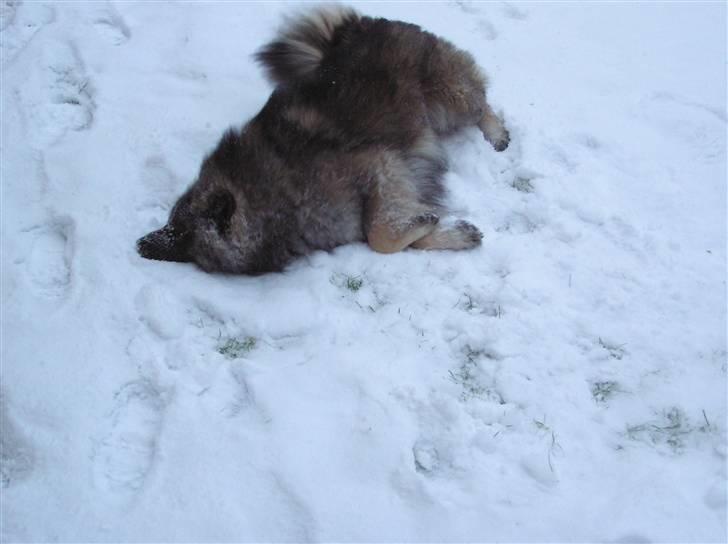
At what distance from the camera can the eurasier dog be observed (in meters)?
2.88

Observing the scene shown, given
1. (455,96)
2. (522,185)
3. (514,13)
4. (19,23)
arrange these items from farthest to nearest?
(514,13), (19,23), (455,96), (522,185)

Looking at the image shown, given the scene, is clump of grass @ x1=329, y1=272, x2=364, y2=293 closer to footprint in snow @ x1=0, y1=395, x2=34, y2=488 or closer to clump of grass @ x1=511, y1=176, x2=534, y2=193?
clump of grass @ x1=511, y1=176, x2=534, y2=193

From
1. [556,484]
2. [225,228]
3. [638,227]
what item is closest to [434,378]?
[556,484]

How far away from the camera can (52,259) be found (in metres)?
2.91

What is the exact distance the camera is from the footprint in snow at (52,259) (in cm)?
280

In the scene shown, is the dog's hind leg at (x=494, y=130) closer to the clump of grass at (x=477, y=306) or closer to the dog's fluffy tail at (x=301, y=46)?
the dog's fluffy tail at (x=301, y=46)

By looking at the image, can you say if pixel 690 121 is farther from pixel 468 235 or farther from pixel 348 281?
pixel 348 281

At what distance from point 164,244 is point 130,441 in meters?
1.05

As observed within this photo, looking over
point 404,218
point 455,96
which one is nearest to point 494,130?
point 455,96

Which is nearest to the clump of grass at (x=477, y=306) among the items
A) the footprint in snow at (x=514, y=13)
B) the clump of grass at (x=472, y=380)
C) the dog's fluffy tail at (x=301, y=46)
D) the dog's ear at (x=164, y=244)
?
the clump of grass at (x=472, y=380)

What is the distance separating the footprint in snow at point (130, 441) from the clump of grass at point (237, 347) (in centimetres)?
35

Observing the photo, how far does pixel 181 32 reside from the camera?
4309mm

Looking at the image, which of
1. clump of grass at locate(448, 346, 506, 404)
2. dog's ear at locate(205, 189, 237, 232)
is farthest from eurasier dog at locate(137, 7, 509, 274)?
clump of grass at locate(448, 346, 506, 404)

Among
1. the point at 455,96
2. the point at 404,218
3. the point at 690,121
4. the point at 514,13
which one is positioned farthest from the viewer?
the point at 514,13
